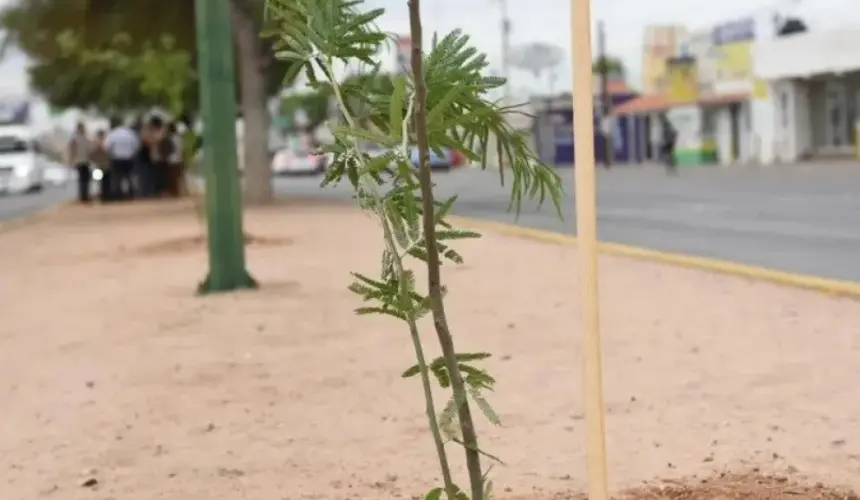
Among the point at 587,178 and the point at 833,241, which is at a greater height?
the point at 587,178

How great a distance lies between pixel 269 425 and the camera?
5461 mm

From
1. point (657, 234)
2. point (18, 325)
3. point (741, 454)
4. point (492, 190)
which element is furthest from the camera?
point (492, 190)

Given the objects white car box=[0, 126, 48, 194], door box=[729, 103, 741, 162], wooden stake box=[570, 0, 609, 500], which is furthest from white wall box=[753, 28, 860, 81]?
wooden stake box=[570, 0, 609, 500]

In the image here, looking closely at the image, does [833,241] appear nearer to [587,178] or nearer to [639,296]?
[639,296]

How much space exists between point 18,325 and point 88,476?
15.4ft

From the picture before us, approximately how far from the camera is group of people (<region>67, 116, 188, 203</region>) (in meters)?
27.8

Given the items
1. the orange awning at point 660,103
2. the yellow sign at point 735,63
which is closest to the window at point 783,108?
the yellow sign at point 735,63

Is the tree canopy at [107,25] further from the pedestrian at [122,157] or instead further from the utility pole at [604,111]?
the utility pole at [604,111]

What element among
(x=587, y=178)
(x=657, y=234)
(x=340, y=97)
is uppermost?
(x=340, y=97)

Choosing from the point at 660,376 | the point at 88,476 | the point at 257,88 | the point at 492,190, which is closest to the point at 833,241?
the point at 660,376

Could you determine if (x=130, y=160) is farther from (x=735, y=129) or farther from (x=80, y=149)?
(x=735, y=129)

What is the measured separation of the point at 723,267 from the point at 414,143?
8.16 meters

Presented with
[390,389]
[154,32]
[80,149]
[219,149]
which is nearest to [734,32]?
[80,149]

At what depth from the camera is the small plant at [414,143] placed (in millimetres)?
2766
